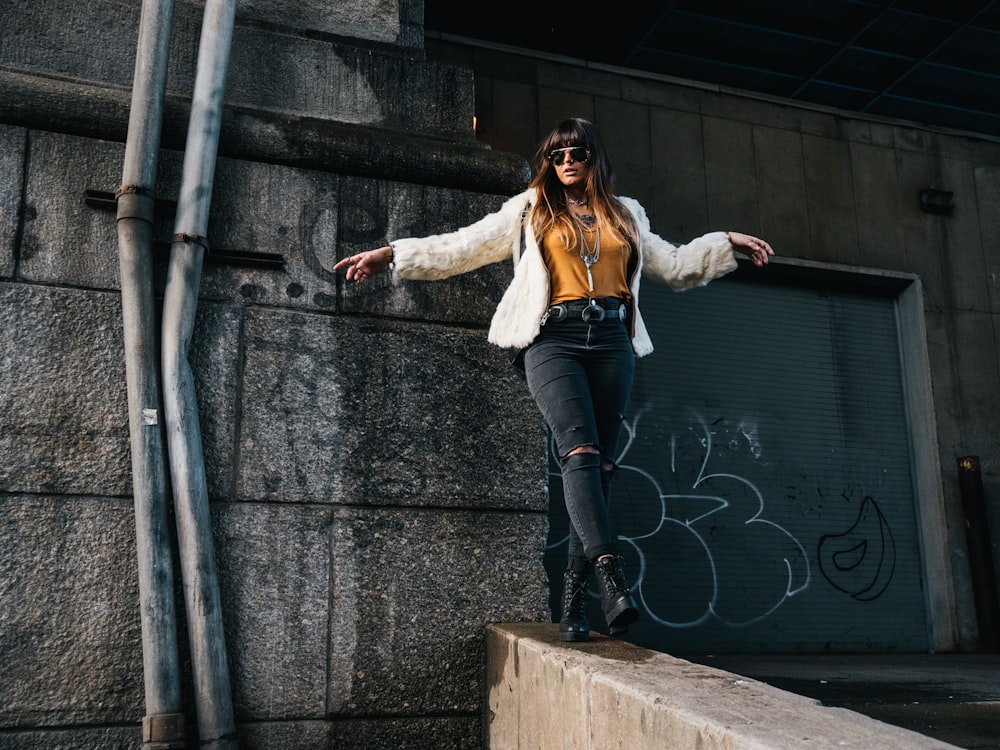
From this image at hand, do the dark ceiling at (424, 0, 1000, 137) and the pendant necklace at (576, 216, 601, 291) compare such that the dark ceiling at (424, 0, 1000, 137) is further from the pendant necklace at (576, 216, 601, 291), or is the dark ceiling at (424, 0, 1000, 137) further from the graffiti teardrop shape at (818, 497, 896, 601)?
the pendant necklace at (576, 216, 601, 291)

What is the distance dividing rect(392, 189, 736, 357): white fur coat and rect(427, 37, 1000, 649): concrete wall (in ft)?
15.0

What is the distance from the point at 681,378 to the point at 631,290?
16.1 feet

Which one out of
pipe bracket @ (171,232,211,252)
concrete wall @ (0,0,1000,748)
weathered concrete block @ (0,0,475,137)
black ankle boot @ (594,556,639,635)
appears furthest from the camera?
weathered concrete block @ (0,0,475,137)

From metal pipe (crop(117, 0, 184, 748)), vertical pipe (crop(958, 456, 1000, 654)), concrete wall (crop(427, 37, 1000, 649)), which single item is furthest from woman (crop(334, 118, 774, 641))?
vertical pipe (crop(958, 456, 1000, 654))

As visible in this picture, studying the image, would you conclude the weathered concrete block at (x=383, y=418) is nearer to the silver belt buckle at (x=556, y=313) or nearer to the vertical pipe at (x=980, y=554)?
the silver belt buckle at (x=556, y=313)

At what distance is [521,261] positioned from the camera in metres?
3.63

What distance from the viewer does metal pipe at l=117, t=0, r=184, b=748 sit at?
131 inches

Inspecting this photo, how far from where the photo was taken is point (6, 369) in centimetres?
356

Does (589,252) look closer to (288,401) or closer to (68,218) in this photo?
(288,401)

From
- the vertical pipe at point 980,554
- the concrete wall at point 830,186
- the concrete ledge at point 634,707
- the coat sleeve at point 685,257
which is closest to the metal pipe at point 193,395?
the concrete ledge at point 634,707

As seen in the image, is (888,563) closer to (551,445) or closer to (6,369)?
(551,445)

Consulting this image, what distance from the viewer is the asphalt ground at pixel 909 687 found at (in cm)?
282

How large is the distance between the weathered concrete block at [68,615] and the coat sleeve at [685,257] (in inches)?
85.8

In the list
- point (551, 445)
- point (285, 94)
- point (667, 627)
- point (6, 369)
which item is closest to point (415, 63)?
point (285, 94)
